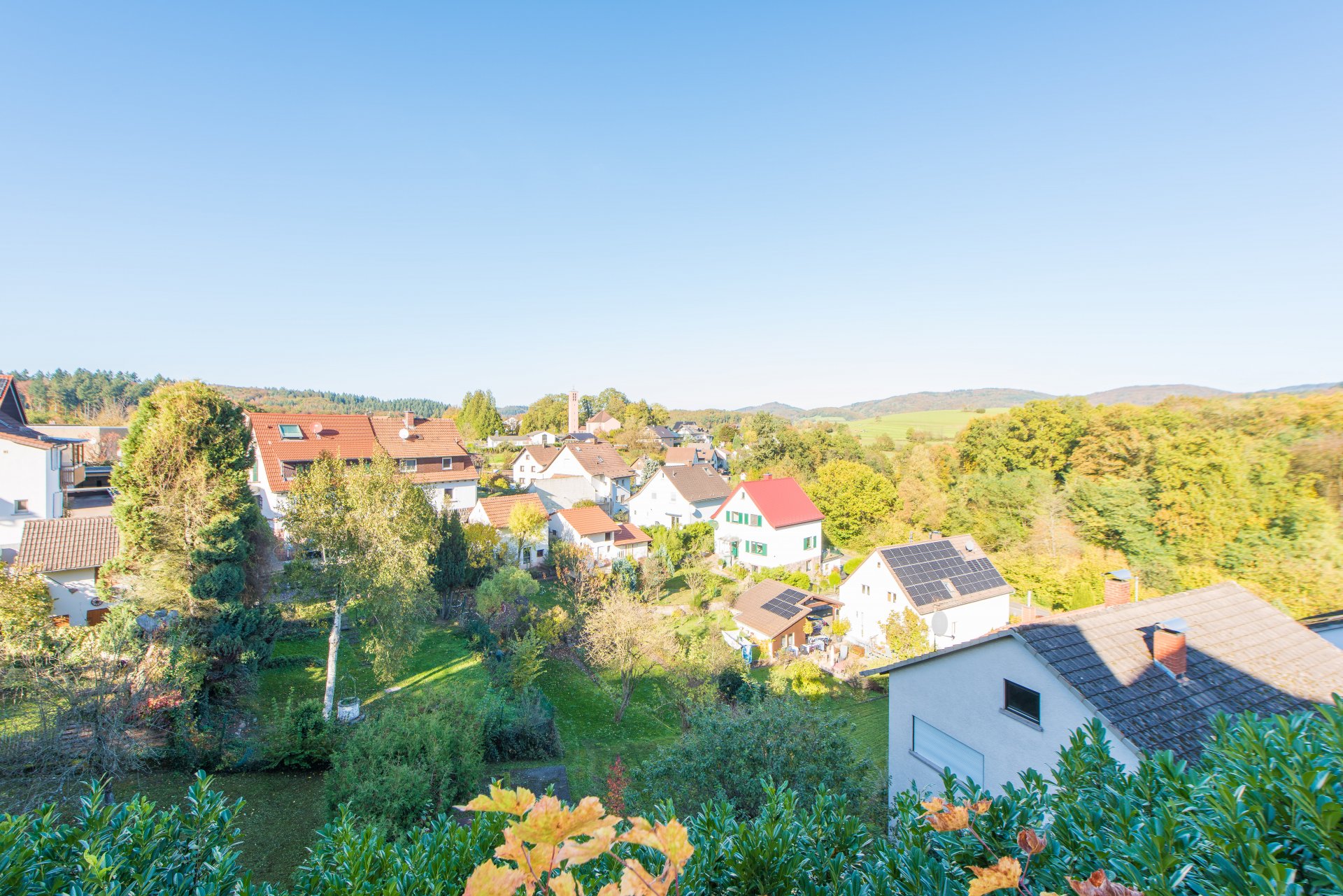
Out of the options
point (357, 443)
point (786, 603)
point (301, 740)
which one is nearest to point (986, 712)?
point (786, 603)

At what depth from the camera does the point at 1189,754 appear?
7723 mm

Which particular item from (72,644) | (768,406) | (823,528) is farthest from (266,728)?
(768,406)

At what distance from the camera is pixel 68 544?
16.5m

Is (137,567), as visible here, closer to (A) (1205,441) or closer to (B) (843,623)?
(B) (843,623)

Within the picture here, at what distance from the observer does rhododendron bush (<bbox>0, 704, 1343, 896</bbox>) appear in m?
1.68

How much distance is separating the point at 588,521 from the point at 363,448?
13444 mm

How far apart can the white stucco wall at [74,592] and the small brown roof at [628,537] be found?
804 inches

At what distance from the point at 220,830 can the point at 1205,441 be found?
1426 inches

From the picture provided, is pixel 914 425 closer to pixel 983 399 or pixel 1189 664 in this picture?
pixel 983 399

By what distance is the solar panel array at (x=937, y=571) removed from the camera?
21.3m

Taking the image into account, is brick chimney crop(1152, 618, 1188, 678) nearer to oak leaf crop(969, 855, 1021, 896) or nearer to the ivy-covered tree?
oak leaf crop(969, 855, 1021, 896)

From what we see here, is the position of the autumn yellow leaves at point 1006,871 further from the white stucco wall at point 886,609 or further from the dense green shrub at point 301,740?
the white stucco wall at point 886,609

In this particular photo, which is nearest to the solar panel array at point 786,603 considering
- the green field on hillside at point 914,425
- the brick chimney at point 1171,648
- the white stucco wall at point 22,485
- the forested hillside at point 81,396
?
the brick chimney at point 1171,648

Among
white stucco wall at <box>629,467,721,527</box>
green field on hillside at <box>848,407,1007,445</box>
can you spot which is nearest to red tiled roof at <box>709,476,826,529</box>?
white stucco wall at <box>629,467,721,527</box>
